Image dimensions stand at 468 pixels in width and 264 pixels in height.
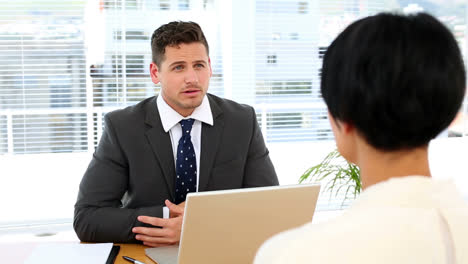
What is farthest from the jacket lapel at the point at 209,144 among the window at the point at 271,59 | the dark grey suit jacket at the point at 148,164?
the window at the point at 271,59

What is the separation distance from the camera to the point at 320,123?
15.8 ft

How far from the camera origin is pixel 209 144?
87.9 inches

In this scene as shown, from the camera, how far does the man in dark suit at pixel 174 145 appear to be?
6.97ft

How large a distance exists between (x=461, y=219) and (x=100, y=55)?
3905 millimetres

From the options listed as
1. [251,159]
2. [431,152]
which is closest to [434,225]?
[251,159]

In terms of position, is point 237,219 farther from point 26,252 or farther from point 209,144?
point 209,144

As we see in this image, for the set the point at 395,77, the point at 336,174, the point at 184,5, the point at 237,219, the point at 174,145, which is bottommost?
the point at 336,174

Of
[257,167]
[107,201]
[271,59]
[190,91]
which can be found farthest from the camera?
[271,59]

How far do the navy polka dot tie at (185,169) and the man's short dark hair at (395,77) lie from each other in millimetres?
1435

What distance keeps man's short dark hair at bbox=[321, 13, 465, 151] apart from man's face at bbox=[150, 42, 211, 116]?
1.40 m

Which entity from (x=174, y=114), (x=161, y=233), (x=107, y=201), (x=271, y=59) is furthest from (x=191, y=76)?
(x=271, y=59)

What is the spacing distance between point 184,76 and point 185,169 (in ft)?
1.15

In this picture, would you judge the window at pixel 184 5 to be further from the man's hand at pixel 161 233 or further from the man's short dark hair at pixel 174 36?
the man's hand at pixel 161 233

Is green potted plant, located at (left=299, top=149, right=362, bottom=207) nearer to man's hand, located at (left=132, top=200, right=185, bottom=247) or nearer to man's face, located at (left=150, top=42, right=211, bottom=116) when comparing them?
man's face, located at (left=150, top=42, right=211, bottom=116)
